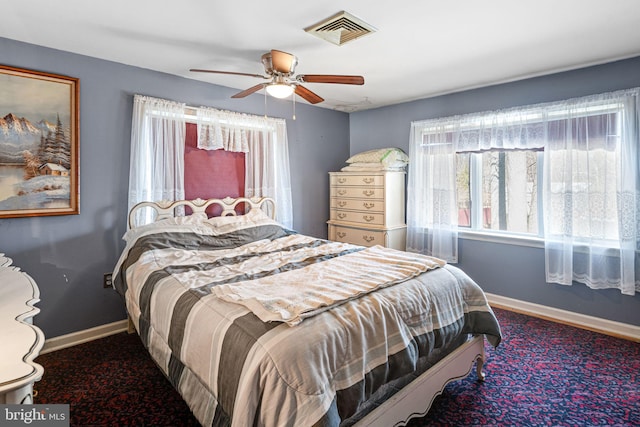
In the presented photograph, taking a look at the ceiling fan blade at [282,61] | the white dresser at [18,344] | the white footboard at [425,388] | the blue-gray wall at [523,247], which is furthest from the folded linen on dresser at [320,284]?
the blue-gray wall at [523,247]

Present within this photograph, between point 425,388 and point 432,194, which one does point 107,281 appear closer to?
point 425,388

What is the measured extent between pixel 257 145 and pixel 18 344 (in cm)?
306

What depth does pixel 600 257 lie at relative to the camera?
3.02m

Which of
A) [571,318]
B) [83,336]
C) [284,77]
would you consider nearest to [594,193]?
[571,318]

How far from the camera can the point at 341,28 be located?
2.32 meters

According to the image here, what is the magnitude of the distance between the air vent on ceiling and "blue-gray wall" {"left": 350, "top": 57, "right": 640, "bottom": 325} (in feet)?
6.45

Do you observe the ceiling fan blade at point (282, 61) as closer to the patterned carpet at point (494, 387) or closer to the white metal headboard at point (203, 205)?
the white metal headboard at point (203, 205)

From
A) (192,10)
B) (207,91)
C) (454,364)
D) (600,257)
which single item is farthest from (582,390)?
(207,91)

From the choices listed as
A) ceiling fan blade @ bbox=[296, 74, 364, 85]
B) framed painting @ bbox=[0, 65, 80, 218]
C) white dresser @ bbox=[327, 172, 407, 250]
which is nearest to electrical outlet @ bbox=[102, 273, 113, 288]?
framed painting @ bbox=[0, 65, 80, 218]

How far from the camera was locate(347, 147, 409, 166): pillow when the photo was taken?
4172 millimetres

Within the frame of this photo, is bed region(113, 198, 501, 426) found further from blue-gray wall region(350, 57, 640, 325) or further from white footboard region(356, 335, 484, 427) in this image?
blue-gray wall region(350, 57, 640, 325)

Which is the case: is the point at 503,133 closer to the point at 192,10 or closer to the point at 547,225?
the point at 547,225

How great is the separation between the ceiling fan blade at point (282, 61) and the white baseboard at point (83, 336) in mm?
2540

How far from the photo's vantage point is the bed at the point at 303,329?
1.31 m
